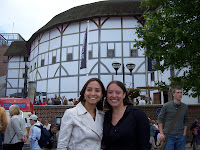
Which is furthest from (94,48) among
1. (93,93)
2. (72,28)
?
(93,93)

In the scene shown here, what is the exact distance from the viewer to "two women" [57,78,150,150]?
2332 millimetres

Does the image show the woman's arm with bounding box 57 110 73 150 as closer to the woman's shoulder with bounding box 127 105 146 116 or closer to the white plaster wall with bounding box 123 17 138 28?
the woman's shoulder with bounding box 127 105 146 116

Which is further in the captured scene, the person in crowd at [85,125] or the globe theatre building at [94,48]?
the globe theatre building at [94,48]

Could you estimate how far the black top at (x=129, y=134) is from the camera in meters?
2.32

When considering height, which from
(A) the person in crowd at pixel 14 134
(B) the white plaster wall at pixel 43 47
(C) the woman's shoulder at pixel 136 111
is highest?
(B) the white plaster wall at pixel 43 47

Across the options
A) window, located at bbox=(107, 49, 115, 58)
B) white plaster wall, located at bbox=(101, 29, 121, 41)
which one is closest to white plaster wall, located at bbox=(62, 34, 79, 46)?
white plaster wall, located at bbox=(101, 29, 121, 41)

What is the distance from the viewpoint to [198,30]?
6699 millimetres

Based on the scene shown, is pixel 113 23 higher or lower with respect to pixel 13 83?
higher

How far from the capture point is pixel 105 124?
2.49 meters

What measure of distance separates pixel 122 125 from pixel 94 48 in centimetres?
2022

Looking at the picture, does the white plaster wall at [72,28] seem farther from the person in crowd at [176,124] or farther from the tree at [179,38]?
the person in crowd at [176,124]

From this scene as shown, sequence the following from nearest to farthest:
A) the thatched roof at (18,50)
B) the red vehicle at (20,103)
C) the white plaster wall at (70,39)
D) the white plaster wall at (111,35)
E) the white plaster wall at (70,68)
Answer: the red vehicle at (20,103), the white plaster wall at (111,35), the white plaster wall at (70,68), the white plaster wall at (70,39), the thatched roof at (18,50)

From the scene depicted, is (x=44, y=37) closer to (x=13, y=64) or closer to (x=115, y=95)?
(x=13, y=64)

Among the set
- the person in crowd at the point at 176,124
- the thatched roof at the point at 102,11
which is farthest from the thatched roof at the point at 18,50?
the person in crowd at the point at 176,124
